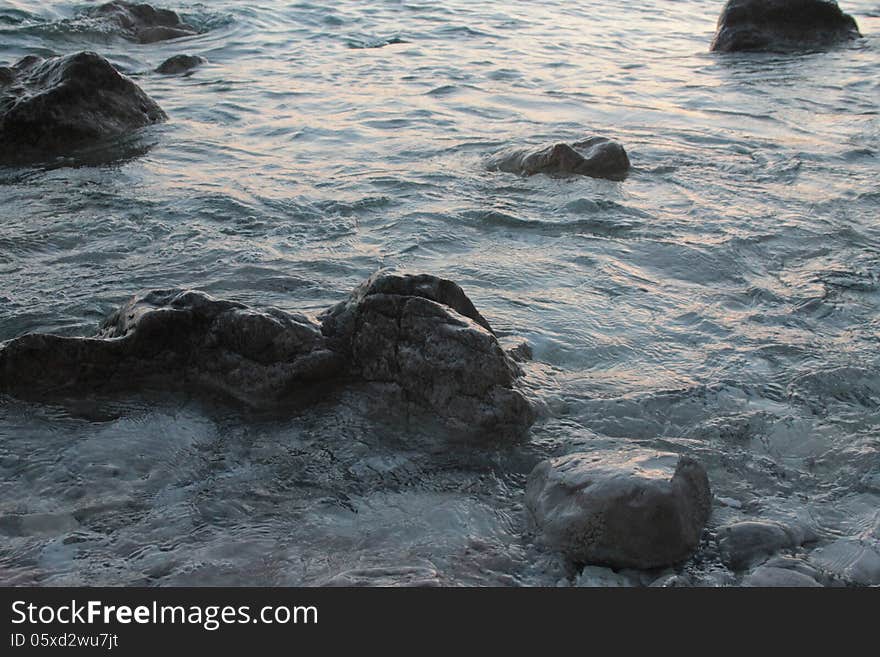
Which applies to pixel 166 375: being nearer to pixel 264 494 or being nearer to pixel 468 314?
pixel 264 494

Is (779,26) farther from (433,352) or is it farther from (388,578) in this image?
(388,578)

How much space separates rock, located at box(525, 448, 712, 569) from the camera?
3.09 metres

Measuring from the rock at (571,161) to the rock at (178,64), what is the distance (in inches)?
196

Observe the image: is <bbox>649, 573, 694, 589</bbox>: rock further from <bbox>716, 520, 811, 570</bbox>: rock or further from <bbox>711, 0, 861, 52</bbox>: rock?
<bbox>711, 0, 861, 52</bbox>: rock

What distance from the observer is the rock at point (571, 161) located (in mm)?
7148

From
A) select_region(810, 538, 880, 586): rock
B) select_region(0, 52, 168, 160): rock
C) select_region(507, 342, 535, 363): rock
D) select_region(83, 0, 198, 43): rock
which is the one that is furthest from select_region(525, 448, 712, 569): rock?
select_region(83, 0, 198, 43): rock

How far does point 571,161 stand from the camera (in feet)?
23.5

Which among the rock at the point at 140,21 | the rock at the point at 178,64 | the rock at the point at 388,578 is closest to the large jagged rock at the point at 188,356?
the rock at the point at 388,578

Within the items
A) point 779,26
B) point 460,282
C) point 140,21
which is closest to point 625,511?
point 460,282

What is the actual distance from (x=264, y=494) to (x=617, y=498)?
1205 mm

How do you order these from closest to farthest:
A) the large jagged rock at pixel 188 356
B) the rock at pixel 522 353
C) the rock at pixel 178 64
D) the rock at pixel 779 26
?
the large jagged rock at pixel 188 356
the rock at pixel 522 353
the rock at pixel 178 64
the rock at pixel 779 26

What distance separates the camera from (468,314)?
4133 mm

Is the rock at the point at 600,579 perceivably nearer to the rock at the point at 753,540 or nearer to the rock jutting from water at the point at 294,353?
the rock at the point at 753,540
